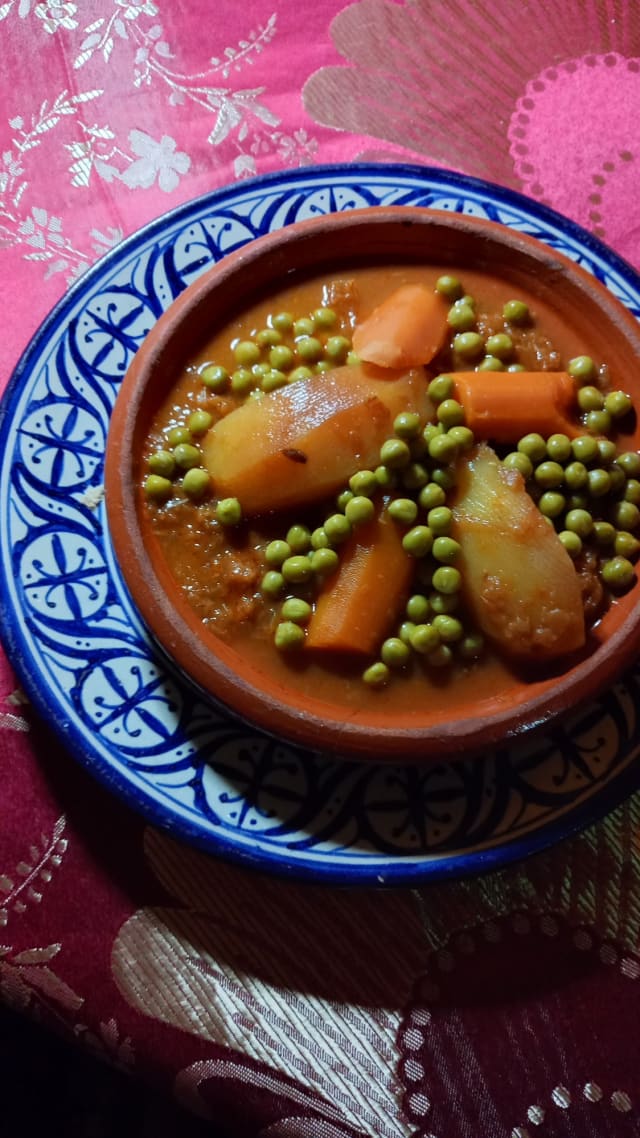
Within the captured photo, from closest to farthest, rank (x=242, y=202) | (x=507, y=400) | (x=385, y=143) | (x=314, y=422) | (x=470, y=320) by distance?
(x=314, y=422) → (x=507, y=400) → (x=470, y=320) → (x=242, y=202) → (x=385, y=143)

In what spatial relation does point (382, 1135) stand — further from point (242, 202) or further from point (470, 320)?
point (242, 202)

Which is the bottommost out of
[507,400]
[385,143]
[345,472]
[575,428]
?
[575,428]

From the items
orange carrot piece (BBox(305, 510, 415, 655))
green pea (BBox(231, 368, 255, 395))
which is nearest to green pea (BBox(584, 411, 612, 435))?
orange carrot piece (BBox(305, 510, 415, 655))

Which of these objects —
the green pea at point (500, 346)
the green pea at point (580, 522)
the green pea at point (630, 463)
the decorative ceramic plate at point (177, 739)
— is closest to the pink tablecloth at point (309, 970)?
the decorative ceramic plate at point (177, 739)

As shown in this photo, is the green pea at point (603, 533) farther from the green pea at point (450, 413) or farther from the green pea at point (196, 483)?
the green pea at point (196, 483)

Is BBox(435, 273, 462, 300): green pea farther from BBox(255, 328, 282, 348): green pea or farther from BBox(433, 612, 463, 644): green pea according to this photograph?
BBox(433, 612, 463, 644): green pea

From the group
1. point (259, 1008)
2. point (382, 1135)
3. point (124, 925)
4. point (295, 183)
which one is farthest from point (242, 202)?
point (382, 1135)

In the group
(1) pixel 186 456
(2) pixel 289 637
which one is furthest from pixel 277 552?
(1) pixel 186 456
